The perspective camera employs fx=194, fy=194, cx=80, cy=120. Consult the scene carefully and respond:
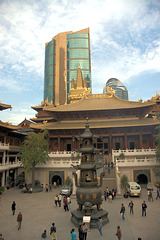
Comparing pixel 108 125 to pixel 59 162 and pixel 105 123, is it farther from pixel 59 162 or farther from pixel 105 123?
pixel 59 162

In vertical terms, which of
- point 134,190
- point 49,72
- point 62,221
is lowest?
point 62,221

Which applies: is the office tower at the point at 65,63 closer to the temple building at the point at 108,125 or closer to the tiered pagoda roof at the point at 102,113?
the tiered pagoda roof at the point at 102,113

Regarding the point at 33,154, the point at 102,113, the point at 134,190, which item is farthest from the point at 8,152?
the point at 134,190

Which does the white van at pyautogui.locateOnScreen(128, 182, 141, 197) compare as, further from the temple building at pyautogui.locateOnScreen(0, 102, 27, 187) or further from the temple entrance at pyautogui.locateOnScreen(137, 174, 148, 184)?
the temple building at pyautogui.locateOnScreen(0, 102, 27, 187)

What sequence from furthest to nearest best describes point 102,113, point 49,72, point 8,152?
point 49,72 < point 102,113 < point 8,152

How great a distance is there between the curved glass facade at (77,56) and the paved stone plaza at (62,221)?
10190 centimetres

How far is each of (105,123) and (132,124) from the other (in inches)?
210

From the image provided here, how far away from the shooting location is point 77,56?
12075 centimetres

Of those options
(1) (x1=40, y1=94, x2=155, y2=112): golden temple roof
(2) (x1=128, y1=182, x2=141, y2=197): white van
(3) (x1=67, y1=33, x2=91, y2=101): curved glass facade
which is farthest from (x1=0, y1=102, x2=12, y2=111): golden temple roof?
(3) (x1=67, y1=33, x2=91, y2=101): curved glass facade

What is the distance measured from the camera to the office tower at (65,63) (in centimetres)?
11925

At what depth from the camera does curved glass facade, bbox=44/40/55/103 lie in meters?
→ 124

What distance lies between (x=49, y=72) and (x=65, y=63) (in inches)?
517

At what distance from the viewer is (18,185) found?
3297 cm

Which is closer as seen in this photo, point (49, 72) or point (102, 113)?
point (102, 113)
